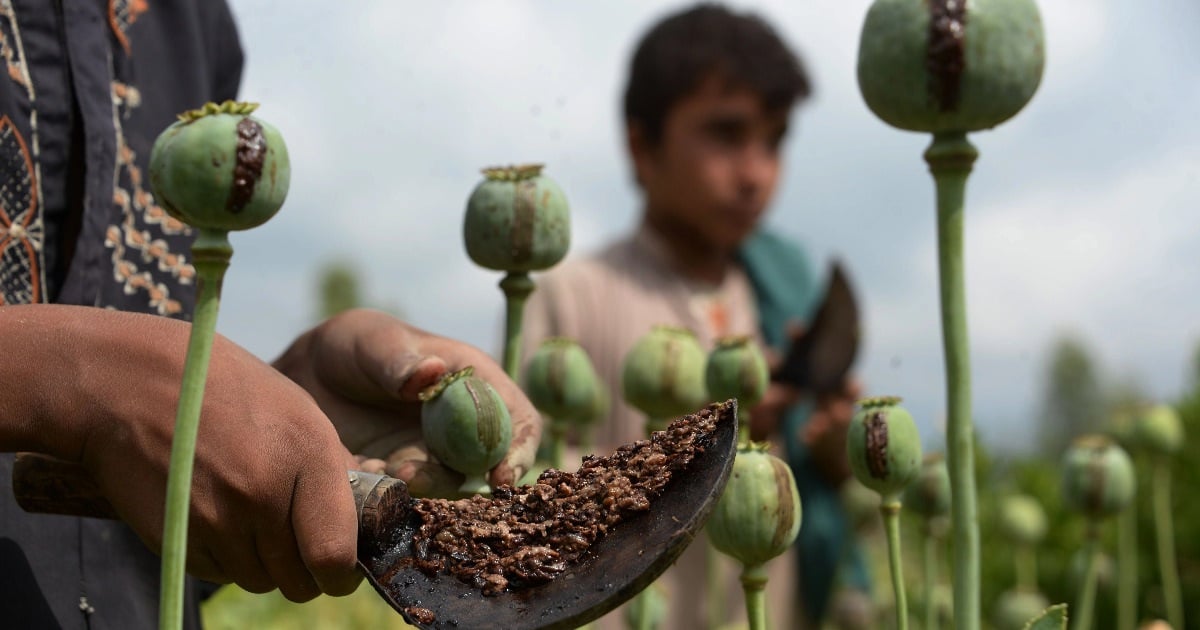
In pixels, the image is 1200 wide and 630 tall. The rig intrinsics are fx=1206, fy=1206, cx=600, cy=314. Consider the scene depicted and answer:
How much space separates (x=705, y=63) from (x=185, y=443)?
6.47ft

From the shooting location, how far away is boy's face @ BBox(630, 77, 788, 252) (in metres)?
2.24

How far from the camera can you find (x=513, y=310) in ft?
2.88

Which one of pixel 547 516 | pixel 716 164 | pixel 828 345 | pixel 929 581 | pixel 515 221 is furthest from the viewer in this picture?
pixel 716 164

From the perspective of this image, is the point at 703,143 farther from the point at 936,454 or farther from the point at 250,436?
the point at 250,436

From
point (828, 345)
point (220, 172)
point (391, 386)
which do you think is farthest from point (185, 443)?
point (828, 345)

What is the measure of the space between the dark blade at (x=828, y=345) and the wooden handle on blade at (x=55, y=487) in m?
1.32

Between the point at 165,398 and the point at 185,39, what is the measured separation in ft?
1.92

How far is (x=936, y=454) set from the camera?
3.54 feet

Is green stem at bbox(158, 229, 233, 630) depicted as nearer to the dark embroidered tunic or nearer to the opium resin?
the opium resin

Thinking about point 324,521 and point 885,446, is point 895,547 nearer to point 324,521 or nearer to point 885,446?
point 885,446

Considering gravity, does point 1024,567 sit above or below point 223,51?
below

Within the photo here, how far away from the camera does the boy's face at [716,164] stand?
2236mm

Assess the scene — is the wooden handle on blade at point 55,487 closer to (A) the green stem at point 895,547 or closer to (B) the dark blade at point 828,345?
(A) the green stem at point 895,547

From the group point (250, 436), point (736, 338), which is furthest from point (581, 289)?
point (250, 436)
